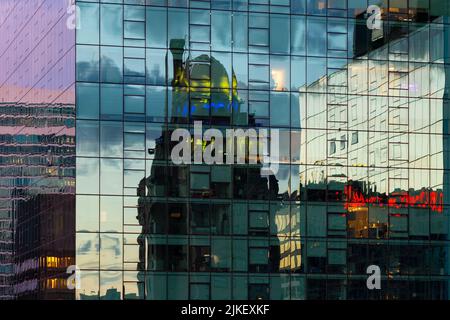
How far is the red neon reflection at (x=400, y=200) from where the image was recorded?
6456 centimetres

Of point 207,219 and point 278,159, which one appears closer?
point 207,219

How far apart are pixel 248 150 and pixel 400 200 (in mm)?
7859

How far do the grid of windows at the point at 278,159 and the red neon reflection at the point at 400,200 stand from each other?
0.22 feet

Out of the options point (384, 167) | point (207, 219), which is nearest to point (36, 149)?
point (207, 219)

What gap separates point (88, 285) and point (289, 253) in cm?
937

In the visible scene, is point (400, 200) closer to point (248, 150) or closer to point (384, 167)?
point (384, 167)

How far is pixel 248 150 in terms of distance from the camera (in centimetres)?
6341

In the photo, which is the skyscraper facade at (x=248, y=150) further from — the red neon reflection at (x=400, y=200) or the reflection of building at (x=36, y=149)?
the reflection of building at (x=36, y=149)

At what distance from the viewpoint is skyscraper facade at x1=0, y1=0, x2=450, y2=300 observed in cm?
6234

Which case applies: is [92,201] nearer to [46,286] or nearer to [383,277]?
[46,286]

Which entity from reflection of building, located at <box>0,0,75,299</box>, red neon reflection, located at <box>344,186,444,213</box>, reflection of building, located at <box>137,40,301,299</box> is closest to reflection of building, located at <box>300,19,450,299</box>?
red neon reflection, located at <box>344,186,444,213</box>

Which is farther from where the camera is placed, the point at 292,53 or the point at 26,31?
the point at 26,31
